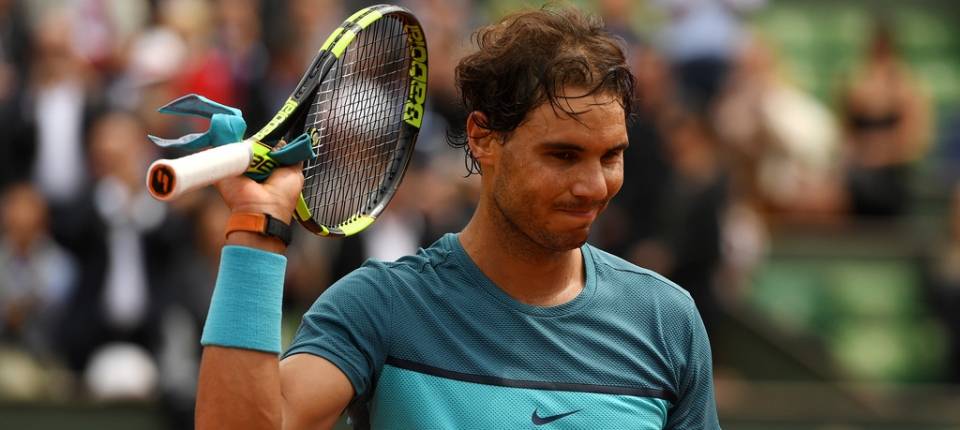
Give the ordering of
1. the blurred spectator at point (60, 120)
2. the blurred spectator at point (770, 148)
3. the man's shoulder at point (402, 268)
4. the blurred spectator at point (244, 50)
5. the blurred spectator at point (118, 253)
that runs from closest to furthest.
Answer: the man's shoulder at point (402, 268) < the blurred spectator at point (118, 253) < the blurred spectator at point (60, 120) < the blurred spectator at point (244, 50) < the blurred spectator at point (770, 148)

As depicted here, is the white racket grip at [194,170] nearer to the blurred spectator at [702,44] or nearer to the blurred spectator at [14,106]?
the blurred spectator at [14,106]

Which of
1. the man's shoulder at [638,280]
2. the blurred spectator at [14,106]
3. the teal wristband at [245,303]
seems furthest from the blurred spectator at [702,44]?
the teal wristband at [245,303]

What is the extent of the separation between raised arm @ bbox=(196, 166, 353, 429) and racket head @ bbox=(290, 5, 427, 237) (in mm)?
393

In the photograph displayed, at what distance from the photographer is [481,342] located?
3352 millimetres

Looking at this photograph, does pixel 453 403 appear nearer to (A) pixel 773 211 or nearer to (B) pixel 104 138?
(B) pixel 104 138

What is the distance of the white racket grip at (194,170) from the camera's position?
2771 mm

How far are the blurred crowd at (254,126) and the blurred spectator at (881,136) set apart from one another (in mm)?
13

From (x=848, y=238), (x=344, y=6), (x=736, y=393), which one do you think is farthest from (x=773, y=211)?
(x=344, y=6)

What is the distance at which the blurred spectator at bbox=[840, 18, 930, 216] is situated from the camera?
34.8 ft

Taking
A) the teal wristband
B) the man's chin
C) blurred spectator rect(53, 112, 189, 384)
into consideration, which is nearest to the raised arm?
the teal wristband

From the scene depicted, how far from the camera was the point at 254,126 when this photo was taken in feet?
28.2

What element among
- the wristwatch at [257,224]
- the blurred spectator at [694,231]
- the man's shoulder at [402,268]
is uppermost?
the wristwatch at [257,224]

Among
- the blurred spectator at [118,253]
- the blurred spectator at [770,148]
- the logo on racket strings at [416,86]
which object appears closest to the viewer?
the logo on racket strings at [416,86]

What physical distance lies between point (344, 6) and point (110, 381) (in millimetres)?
3427
